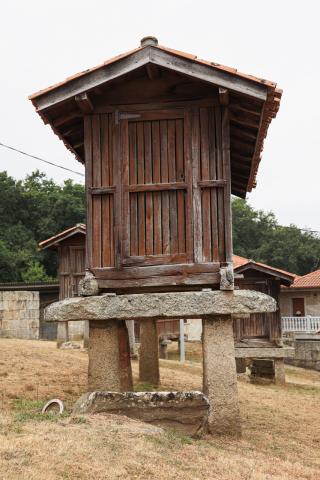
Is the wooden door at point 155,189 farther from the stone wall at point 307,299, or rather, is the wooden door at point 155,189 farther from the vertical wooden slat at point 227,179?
the stone wall at point 307,299

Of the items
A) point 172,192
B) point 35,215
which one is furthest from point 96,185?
point 35,215

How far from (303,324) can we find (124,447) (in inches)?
892

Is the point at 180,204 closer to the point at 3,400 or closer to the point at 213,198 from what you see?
the point at 213,198

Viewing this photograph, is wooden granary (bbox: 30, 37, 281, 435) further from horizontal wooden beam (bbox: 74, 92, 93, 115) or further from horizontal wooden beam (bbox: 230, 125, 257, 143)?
horizontal wooden beam (bbox: 230, 125, 257, 143)

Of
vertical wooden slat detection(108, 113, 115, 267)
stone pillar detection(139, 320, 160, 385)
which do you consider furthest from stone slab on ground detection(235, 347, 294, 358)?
vertical wooden slat detection(108, 113, 115, 267)

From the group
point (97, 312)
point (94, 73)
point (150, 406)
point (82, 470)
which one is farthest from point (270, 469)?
point (94, 73)

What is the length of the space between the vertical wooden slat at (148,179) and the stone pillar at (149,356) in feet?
18.1

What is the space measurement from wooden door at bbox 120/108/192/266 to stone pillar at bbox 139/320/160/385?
5.47 m

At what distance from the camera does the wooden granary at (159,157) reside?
8.15m

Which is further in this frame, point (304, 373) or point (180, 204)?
point (304, 373)

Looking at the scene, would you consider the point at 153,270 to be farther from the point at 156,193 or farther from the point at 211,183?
the point at 211,183

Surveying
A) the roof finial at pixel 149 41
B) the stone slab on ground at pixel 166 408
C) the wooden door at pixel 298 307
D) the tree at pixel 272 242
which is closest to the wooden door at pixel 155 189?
the roof finial at pixel 149 41

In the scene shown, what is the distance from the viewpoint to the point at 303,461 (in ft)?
23.8

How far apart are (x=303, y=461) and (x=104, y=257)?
3.88 meters
